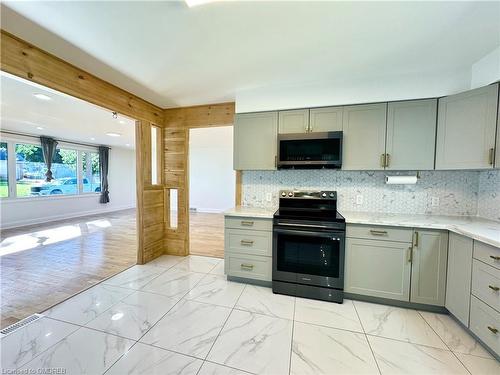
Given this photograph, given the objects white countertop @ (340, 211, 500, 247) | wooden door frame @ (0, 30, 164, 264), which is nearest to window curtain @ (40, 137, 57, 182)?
wooden door frame @ (0, 30, 164, 264)

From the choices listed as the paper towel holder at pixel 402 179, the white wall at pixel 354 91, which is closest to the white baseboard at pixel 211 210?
the white wall at pixel 354 91

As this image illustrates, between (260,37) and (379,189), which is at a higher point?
(260,37)

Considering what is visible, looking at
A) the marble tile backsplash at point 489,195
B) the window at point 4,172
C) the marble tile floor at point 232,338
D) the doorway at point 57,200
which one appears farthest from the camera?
the window at point 4,172

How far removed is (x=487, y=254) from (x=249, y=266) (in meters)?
2.12

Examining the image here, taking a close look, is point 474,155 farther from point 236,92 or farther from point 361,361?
point 236,92

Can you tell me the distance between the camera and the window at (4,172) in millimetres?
5070

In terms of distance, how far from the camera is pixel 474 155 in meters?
2.00

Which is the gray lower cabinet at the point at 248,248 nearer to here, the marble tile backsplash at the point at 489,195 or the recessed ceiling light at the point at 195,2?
the recessed ceiling light at the point at 195,2

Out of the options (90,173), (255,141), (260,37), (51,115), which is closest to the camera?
(260,37)

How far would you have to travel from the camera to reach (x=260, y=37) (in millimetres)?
1688

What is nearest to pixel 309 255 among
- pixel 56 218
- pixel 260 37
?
pixel 260 37

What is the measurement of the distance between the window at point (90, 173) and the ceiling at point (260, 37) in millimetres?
6065

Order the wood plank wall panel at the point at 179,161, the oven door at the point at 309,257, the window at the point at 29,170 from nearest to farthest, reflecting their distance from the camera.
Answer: the oven door at the point at 309,257 → the wood plank wall panel at the point at 179,161 → the window at the point at 29,170

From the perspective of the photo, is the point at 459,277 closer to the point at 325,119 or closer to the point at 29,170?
the point at 325,119
